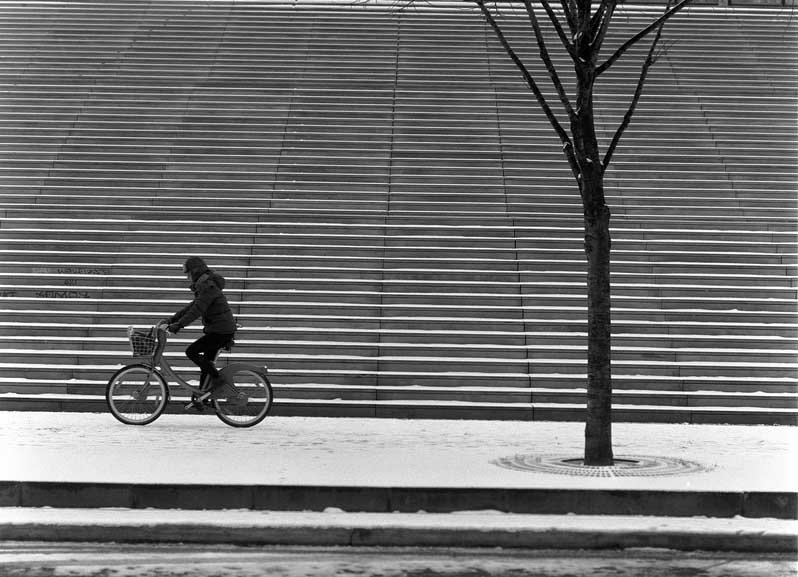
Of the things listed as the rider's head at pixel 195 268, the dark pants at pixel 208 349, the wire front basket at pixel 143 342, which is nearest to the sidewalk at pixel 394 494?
the dark pants at pixel 208 349

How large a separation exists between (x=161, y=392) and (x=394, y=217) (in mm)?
5378

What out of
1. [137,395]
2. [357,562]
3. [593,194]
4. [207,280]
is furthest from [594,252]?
[137,395]

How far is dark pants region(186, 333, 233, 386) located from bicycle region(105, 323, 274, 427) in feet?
0.33

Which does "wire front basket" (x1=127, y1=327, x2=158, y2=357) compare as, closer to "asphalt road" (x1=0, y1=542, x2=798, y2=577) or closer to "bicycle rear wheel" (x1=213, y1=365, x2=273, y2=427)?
"bicycle rear wheel" (x1=213, y1=365, x2=273, y2=427)

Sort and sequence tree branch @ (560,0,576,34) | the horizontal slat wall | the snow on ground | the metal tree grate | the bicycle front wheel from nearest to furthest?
the snow on ground
the metal tree grate
tree branch @ (560,0,576,34)
the bicycle front wheel
the horizontal slat wall

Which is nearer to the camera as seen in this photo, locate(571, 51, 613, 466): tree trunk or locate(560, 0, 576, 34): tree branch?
locate(571, 51, 613, 466): tree trunk

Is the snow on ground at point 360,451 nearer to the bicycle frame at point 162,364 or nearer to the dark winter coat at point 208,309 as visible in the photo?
the bicycle frame at point 162,364

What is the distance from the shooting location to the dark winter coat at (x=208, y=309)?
1141 cm

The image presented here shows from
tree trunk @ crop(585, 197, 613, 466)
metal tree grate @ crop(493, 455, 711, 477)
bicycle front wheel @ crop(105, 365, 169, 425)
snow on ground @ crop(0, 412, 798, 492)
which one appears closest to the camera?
snow on ground @ crop(0, 412, 798, 492)

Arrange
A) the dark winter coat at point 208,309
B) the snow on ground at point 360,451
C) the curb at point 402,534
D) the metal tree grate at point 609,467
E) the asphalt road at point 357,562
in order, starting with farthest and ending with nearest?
the dark winter coat at point 208,309 → the metal tree grate at point 609,467 → the snow on ground at point 360,451 → the curb at point 402,534 → the asphalt road at point 357,562

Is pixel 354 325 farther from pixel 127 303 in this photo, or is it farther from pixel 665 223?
pixel 665 223

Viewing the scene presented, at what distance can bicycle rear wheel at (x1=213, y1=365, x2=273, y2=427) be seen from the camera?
11500 millimetres

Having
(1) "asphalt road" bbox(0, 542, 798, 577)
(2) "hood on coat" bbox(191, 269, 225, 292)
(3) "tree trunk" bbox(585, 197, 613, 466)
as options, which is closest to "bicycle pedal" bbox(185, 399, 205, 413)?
(2) "hood on coat" bbox(191, 269, 225, 292)

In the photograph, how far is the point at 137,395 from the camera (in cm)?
1154
